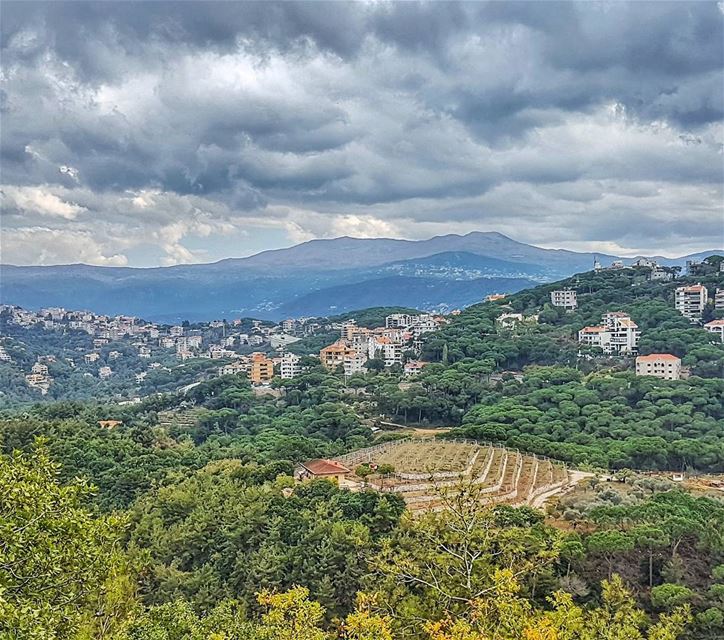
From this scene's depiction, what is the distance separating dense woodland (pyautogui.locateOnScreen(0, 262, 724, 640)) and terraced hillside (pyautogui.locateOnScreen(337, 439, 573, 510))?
146 cm

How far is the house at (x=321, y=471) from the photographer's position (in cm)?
2472

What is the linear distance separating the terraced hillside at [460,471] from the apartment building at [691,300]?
32252 millimetres

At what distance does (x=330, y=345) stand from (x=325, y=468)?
170 ft

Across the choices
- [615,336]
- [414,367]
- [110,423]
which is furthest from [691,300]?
[110,423]

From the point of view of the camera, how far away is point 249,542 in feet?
59.7

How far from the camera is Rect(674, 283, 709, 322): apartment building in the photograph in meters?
54.0

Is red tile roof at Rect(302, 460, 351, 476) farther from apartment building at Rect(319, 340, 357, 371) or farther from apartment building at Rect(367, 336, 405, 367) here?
apartment building at Rect(319, 340, 357, 371)

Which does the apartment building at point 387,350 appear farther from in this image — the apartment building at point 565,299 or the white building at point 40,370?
the white building at point 40,370

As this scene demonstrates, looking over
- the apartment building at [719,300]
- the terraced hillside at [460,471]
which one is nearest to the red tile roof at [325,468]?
the terraced hillside at [460,471]

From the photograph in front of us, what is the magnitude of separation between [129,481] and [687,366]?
36.2 meters

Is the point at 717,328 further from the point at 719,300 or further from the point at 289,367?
the point at 289,367

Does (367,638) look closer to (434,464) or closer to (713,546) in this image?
(713,546)

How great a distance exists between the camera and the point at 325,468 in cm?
2553

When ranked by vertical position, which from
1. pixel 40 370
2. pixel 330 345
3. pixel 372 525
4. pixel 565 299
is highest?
pixel 565 299
